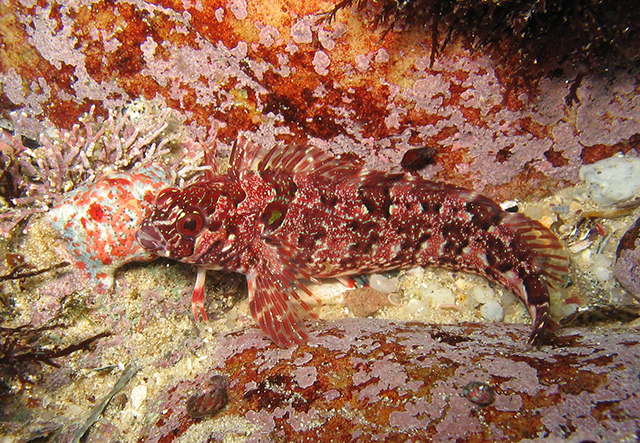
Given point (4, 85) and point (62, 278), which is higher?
point (4, 85)

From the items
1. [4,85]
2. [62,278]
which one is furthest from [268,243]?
[4,85]

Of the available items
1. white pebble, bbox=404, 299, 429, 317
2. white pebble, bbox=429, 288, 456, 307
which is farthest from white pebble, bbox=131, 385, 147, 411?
white pebble, bbox=429, 288, 456, 307

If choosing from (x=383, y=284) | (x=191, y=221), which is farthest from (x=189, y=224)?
(x=383, y=284)

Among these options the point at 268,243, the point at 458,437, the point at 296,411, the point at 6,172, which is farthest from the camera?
the point at 268,243

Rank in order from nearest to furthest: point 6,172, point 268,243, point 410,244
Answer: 1. point 6,172
2. point 268,243
3. point 410,244

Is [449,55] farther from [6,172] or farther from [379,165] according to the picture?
[6,172]

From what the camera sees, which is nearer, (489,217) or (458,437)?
(458,437)
